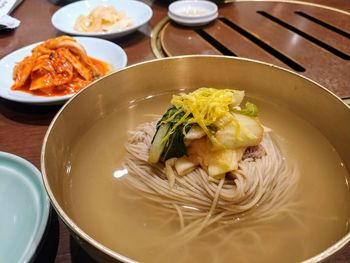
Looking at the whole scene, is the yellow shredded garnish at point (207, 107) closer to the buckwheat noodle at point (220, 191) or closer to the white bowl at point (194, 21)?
the buckwheat noodle at point (220, 191)

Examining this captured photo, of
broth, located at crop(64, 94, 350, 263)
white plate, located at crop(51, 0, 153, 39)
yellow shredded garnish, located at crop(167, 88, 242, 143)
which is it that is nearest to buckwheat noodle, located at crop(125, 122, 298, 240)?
broth, located at crop(64, 94, 350, 263)

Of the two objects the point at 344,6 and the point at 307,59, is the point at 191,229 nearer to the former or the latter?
the point at 307,59

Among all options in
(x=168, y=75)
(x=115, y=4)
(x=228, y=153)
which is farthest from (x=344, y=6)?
(x=228, y=153)

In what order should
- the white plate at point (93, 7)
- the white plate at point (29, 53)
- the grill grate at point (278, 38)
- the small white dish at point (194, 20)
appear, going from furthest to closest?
the small white dish at point (194, 20) < the white plate at point (93, 7) < the grill grate at point (278, 38) < the white plate at point (29, 53)

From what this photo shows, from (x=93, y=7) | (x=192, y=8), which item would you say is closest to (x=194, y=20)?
(x=192, y=8)

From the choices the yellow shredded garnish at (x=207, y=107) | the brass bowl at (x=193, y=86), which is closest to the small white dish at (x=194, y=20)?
the brass bowl at (x=193, y=86)

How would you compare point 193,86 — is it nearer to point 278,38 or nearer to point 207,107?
point 207,107
